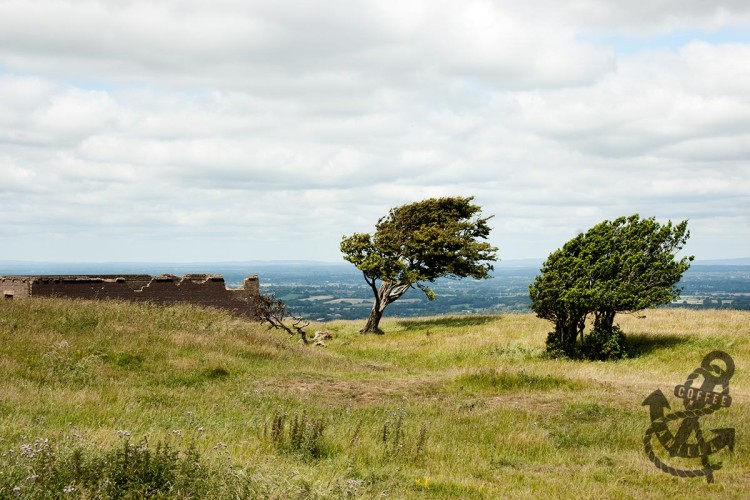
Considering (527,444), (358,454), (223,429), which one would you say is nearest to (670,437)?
(527,444)

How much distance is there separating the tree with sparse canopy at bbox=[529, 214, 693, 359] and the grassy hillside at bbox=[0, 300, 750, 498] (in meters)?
1.81

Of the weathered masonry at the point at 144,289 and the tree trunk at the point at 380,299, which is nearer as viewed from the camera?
the weathered masonry at the point at 144,289

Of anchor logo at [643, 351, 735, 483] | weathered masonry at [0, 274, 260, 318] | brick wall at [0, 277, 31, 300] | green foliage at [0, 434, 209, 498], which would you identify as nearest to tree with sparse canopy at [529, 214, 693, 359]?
anchor logo at [643, 351, 735, 483]

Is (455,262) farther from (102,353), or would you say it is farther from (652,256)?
(102,353)

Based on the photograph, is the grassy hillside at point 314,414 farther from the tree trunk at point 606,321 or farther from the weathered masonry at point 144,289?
the weathered masonry at point 144,289

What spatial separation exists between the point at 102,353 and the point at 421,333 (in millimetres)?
19635

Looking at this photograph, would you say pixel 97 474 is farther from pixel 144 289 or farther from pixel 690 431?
pixel 144 289

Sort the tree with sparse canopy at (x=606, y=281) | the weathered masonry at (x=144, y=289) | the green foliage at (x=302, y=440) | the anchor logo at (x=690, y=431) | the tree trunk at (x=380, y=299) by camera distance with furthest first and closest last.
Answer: the tree trunk at (x=380, y=299) → the weathered masonry at (x=144, y=289) → the tree with sparse canopy at (x=606, y=281) → the anchor logo at (x=690, y=431) → the green foliage at (x=302, y=440)

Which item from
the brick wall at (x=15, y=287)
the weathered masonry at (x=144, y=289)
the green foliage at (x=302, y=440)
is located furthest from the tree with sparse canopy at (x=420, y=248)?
the green foliage at (x=302, y=440)

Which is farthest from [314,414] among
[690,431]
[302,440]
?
[690,431]

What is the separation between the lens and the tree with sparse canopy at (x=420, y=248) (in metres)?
37.9

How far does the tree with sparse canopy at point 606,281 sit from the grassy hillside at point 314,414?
5.94 feet

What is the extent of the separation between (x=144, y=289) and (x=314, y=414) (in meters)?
24.9

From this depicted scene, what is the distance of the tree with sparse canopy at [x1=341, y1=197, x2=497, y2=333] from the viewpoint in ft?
124
